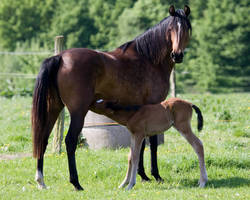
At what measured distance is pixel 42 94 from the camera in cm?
589

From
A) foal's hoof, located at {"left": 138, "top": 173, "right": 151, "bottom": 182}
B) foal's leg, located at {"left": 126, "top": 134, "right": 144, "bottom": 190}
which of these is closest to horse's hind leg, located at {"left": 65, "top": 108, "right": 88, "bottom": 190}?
foal's leg, located at {"left": 126, "top": 134, "right": 144, "bottom": 190}

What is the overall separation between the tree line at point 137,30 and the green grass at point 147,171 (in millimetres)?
21814

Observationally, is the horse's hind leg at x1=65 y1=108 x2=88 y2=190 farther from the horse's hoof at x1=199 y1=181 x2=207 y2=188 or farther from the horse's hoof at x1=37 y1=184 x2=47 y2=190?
the horse's hoof at x1=199 y1=181 x2=207 y2=188

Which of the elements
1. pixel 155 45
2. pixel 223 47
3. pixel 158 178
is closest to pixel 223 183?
pixel 158 178

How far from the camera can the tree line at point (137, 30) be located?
3594 cm

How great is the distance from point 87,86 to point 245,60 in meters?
32.8

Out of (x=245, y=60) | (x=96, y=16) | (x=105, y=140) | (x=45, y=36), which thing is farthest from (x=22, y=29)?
(x=105, y=140)

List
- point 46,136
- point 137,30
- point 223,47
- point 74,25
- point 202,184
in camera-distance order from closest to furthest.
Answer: point 202,184
point 46,136
point 223,47
point 137,30
point 74,25

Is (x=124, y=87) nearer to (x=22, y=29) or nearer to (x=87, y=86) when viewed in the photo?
(x=87, y=86)

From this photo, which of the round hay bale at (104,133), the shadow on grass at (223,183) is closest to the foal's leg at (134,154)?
the shadow on grass at (223,183)

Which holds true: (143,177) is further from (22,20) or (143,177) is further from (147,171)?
(22,20)

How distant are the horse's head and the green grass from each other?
1.86 m

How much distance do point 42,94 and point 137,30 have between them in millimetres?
34475

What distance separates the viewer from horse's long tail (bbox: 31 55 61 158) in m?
5.89
